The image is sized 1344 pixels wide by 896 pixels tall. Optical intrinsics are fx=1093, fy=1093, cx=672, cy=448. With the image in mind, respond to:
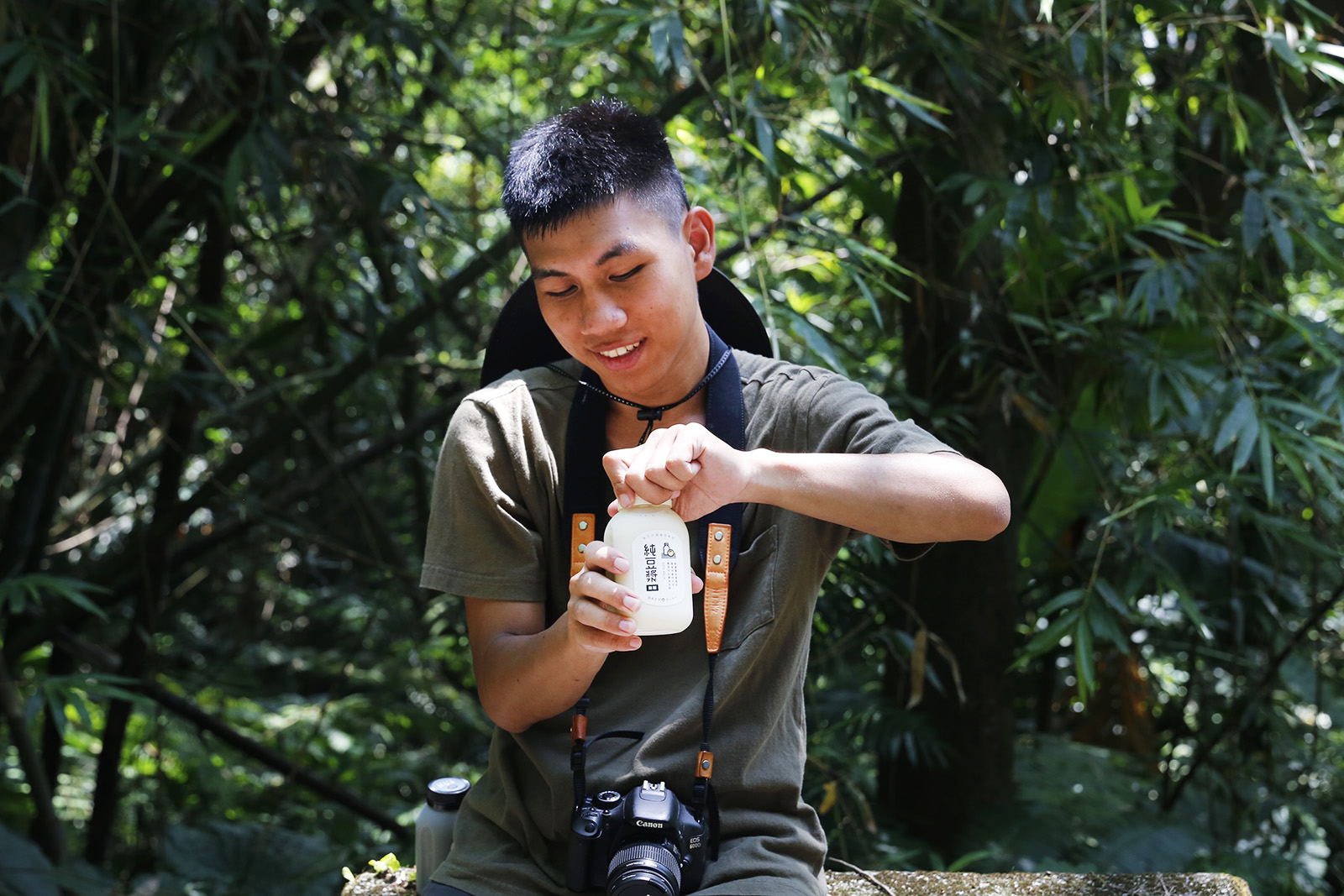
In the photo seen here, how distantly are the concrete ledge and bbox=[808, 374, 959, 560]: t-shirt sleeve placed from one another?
0.65 m

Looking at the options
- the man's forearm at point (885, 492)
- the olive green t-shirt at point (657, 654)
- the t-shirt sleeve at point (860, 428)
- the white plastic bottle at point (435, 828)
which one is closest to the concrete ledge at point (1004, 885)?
the white plastic bottle at point (435, 828)

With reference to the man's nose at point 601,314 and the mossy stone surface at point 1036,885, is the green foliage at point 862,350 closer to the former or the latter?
the mossy stone surface at point 1036,885

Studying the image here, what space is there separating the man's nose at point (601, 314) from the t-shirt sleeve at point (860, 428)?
33 centimetres

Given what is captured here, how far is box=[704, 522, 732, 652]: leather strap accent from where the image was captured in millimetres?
1521

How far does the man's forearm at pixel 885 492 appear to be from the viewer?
1.40m

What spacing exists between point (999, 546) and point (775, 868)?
5.79ft

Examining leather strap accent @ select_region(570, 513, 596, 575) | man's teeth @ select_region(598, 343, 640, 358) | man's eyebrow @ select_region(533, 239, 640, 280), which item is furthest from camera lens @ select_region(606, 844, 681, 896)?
man's eyebrow @ select_region(533, 239, 640, 280)

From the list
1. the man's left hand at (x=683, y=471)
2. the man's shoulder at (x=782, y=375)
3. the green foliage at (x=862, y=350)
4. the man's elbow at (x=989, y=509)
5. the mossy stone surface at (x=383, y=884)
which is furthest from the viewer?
the green foliage at (x=862, y=350)

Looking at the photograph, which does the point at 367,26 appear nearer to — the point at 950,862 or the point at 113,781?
the point at 113,781

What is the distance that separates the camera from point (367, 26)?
287 cm

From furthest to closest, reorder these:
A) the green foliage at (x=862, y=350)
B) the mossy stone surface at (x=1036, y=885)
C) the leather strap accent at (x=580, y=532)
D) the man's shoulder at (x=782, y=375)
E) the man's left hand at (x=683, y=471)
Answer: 1. the green foliage at (x=862, y=350)
2. the mossy stone surface at (x=1036, y=885)
3. the man's shoulder at (x=782, y=375)
4. the leather strap accent at (x=580, y=532)
5. the man's left hand at (x=683, y=471)

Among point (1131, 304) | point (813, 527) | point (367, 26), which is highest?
point (367, 26)

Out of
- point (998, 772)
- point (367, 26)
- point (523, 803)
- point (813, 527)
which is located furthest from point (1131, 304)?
point (367, 26)

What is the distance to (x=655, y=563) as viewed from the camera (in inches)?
52.7
